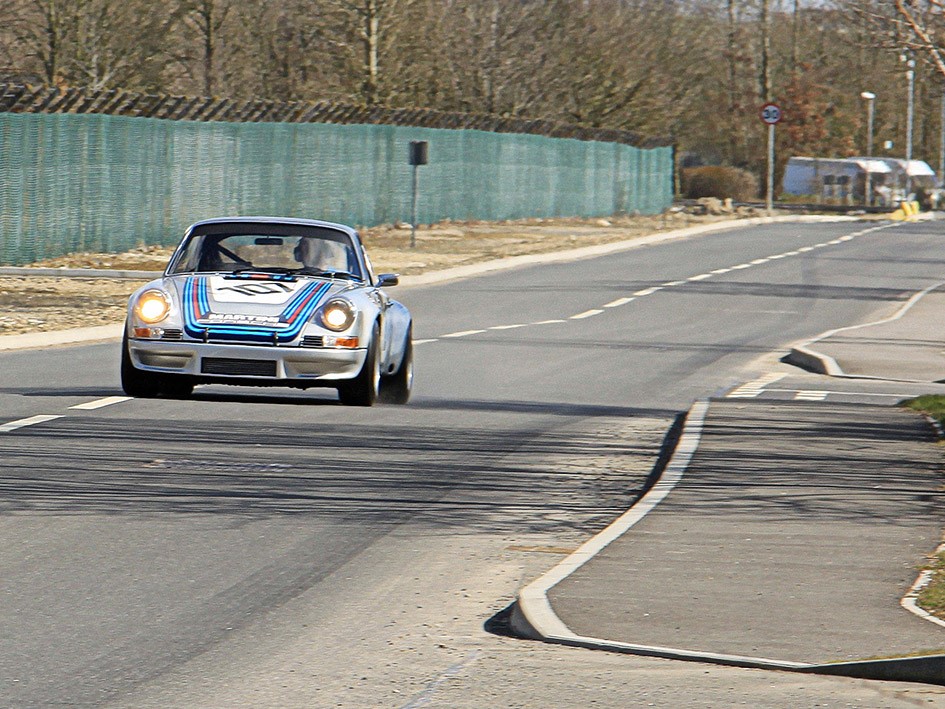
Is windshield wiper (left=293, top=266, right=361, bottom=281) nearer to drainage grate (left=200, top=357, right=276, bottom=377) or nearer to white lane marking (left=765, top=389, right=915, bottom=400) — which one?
drainage grate (left=200, top=357, right=276, bottom=377)

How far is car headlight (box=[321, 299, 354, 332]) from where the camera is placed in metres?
13.3

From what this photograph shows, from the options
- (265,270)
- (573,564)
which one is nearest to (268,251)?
(265,270)

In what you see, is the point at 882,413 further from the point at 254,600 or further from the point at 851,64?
the point at 851,64

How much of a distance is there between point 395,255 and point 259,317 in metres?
26.0

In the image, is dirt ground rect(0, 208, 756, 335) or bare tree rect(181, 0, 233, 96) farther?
bare tree rect(181, 0, 233, 96)

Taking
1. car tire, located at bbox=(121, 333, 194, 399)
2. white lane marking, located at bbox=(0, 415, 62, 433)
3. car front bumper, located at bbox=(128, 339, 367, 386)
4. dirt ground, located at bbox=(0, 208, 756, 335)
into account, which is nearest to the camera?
white lane marking, located at bbox=(0, 415, 62, 433)

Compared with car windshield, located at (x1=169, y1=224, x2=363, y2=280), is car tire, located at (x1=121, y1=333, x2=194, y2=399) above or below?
below

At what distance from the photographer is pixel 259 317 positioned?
1319 cm

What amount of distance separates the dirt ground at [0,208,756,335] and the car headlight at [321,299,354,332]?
892 cm

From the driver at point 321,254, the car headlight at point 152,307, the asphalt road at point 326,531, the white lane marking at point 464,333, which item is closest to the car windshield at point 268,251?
the driver at point 321,254

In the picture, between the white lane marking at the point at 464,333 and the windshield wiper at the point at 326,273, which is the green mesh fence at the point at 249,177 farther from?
the windshield wiper at the point at 326,273

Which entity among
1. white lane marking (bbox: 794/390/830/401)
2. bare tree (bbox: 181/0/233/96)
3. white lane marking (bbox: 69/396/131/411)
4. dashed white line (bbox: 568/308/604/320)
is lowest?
dashed white line (bbox: 568/308/604/320)

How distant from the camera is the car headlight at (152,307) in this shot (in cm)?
1323

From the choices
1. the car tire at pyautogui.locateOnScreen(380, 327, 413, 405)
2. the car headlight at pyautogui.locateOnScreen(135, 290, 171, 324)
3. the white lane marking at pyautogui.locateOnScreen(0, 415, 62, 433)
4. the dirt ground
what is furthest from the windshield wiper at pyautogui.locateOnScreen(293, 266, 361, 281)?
the dirt ground
